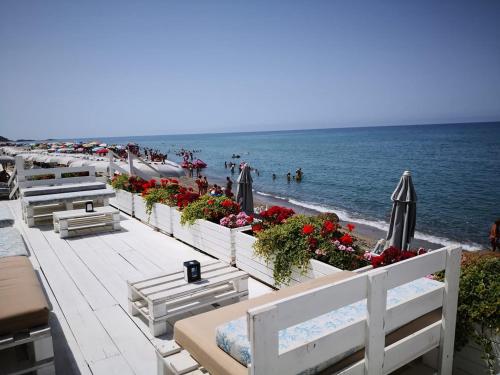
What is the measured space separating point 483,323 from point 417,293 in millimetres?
612

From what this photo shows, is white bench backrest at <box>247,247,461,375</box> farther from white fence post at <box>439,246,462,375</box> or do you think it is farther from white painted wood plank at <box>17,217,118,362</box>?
white painted wood plank at <box>17,217,118,362</box>

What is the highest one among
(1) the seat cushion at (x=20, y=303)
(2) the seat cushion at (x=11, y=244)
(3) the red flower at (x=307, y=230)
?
(3) the red flower at (x=307, y=230)

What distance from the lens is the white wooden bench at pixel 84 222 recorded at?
7.55 meters

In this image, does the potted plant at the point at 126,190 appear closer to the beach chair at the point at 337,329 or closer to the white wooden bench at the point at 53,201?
the white wooden bench at the point at 53,201

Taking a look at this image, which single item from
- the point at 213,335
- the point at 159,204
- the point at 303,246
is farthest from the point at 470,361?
the point at 159,204

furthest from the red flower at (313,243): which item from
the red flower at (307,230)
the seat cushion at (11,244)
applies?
the seat cushion at (11,244)

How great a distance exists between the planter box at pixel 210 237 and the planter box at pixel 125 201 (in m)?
2.79

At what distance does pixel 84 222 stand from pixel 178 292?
5229 millimetres

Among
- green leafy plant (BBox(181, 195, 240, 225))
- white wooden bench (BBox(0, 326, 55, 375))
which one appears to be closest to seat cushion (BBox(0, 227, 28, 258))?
white wooden bench (BBox(0, 326, 55, 375))

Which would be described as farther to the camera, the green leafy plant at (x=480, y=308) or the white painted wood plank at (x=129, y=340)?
the white painted wood plank at (x=129, y=340)

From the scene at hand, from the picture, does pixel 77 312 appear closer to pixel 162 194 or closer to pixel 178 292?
pixel 178 292

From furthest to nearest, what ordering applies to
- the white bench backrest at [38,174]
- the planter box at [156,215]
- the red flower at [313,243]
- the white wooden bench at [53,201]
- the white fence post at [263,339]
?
1. the white bench backrest at [38,174]
2. the white wooden bench at [53,201]
3. the planter box at [156,215]
4. the red flower at [313,243]
5. the white fence post at [263,339]

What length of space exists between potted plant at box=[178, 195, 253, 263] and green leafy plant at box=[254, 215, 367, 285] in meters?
0.92

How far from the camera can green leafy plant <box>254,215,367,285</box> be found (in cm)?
416
